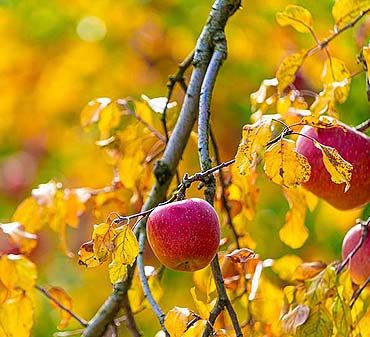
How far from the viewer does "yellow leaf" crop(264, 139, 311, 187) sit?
821 mm

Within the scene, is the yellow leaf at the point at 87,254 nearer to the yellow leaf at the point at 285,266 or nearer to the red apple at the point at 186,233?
the red apple at the point at 186,233

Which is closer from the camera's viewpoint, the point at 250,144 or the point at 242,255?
the point at 250,144

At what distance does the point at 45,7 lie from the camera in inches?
88.5

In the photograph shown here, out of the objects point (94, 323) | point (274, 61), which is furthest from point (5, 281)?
point (274, 61)

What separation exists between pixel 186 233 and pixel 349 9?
37 centimetres

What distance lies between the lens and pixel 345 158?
99 centimetres

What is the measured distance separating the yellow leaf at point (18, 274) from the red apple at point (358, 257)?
327 millimetres

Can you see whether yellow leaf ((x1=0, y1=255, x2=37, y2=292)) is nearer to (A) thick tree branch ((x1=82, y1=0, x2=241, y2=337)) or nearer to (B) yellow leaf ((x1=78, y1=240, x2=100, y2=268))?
(A) thick tree branch ((x1=82, y1=0, x2=241, y2=337))

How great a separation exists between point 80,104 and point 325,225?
759 mm

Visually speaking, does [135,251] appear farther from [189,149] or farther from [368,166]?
[189,149]

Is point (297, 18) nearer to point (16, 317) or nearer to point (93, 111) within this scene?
point (93, 111)

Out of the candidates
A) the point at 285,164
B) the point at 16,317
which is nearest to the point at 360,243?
the point at 285,164

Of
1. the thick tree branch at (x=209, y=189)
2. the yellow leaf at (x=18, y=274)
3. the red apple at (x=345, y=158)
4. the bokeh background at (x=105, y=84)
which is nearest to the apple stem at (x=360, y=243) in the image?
the red apple at (x=345, y=158)

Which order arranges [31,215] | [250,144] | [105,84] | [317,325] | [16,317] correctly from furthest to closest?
1. [105,84]
2. [31,215]
3. [16,317]
4. [317,325]
5. [250,144]
